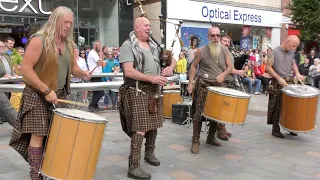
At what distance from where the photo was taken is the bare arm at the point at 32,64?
9.39ft

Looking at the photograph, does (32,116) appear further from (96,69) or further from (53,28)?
(96,69)

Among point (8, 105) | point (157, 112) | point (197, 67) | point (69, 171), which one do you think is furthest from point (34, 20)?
point (69, 171)

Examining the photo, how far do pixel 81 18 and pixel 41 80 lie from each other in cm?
1071

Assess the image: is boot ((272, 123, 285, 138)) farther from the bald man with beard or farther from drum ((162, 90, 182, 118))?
the bald man with beard

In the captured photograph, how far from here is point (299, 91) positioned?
518 centimetres

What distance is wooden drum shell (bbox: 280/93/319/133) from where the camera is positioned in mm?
5094

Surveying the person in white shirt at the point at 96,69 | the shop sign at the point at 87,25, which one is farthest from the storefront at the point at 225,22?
the person in white shirt at the point at 96,69

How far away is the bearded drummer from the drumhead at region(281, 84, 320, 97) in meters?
1.10

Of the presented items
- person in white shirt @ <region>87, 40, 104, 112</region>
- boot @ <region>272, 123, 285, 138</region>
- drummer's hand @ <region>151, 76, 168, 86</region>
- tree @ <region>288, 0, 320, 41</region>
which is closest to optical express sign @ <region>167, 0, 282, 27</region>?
tree @ <region>288, 0, 320, 41</region>

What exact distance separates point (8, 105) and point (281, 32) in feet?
62.0

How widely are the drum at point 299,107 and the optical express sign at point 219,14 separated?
9.98 metres

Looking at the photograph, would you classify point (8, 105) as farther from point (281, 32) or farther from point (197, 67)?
point (281, 32)

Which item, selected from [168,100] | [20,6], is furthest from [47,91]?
[20,6]

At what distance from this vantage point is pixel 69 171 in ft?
9.18
